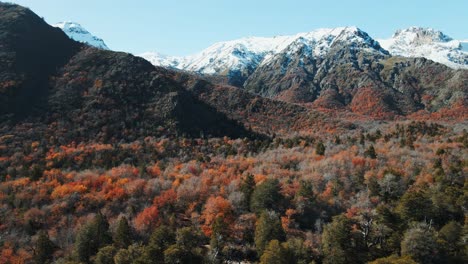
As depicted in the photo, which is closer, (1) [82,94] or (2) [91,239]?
(2) [91,239]

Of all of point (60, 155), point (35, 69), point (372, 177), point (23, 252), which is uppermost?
point (35, 69)

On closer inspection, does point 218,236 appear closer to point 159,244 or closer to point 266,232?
point 266,232

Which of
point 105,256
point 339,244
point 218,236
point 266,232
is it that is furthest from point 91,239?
point 339,244

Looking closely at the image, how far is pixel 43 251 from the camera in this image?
6406cm

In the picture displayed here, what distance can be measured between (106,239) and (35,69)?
122884 millimetres

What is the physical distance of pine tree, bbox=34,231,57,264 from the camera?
63.5 m

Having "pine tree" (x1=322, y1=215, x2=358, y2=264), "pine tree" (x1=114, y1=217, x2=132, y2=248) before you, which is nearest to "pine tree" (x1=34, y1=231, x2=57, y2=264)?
"pine tree" (x1=114, y1=217, x2=132, y2=248)

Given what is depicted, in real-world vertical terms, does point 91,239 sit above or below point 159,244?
below

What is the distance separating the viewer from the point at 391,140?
121688 mm

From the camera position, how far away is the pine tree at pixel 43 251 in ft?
208

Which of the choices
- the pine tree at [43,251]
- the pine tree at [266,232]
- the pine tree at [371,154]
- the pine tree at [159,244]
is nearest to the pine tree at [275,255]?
the pine tree at [266,232]

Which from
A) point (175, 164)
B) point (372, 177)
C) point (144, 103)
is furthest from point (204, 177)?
point (144, 103)

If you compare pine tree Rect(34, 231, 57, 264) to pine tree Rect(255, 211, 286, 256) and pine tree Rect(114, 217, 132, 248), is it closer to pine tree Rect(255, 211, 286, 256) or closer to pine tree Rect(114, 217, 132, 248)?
pine tree Rect(114, 217, 132, 248)

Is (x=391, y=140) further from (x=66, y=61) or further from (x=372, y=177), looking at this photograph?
(x=66, y=61)
